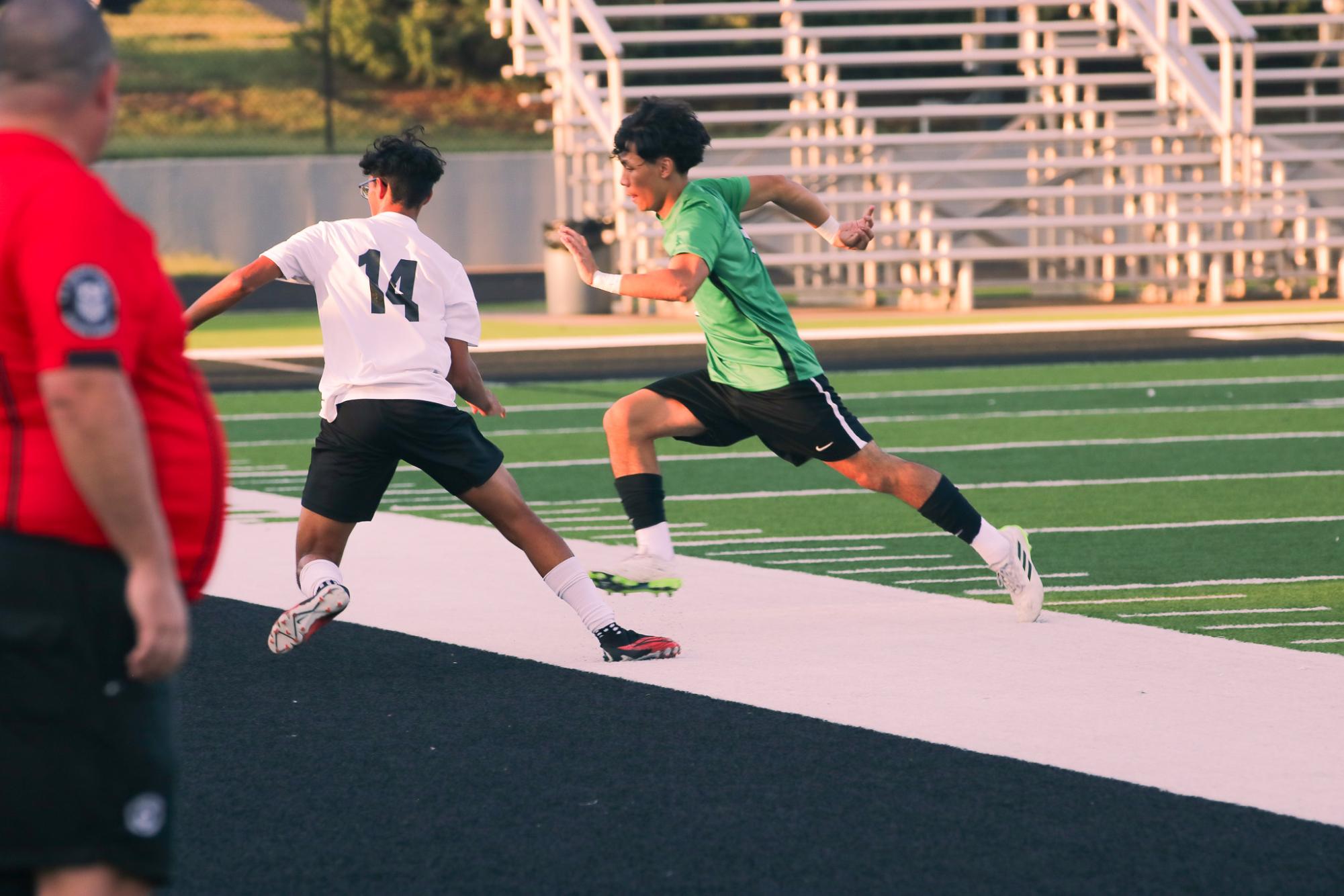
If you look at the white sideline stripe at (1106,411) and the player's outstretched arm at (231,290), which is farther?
the white sideline stripe at (1106,411)

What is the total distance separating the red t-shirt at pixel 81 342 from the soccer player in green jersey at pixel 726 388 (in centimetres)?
366

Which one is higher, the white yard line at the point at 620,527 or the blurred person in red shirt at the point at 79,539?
the blurred person in red shirt at the point at 79,539

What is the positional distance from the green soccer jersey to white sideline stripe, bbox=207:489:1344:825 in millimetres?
858

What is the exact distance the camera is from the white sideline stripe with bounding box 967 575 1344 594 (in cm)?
756

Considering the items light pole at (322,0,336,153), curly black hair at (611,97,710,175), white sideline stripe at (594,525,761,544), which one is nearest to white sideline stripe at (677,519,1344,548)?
white sideline stripe at (594,525,761,544)

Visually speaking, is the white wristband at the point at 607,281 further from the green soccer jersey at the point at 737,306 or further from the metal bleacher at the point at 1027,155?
the metal bleacher at the point at 1027,155

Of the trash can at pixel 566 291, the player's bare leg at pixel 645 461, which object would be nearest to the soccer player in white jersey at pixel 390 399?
the player's bare leg at pixel 645 461

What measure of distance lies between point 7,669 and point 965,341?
664 inches

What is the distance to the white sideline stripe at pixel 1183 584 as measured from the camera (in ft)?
24.8

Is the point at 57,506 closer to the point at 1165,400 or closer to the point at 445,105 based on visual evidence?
the point at 1165,400

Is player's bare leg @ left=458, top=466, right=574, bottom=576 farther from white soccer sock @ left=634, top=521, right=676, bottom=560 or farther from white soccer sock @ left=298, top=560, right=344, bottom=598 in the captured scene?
white soccer sock @ left=634, top=521, right=676, bottom=560

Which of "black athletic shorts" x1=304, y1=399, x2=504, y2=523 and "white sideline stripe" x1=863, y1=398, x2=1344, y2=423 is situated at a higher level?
"black athletic shorts" x1=304, y1=399, x2=504, y2=523

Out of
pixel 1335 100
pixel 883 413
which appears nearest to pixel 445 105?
pixel 1335 100

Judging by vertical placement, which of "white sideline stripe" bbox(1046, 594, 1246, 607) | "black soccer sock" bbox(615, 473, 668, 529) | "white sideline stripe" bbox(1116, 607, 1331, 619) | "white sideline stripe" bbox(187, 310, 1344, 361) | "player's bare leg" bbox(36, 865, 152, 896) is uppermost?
"player's bare leg" bbox(36, 865, 152, 896)
